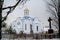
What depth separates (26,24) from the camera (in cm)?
187

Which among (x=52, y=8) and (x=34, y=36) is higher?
(x=52, y=8)

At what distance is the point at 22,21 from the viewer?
188 centimetres

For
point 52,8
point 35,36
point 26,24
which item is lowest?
point 35,36

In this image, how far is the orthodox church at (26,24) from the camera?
6.12 feet

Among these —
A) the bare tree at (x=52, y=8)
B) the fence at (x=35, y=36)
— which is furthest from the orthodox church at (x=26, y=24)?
the bare tree at (x=52, y=8)

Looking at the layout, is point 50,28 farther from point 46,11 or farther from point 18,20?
point 18,20

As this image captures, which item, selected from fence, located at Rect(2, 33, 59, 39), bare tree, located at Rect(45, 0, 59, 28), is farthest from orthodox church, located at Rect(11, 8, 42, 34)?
bare tree, located at Rect(45, 0, 59, 28)

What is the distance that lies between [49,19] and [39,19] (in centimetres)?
12

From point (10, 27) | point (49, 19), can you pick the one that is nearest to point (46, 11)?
point (49, 19)

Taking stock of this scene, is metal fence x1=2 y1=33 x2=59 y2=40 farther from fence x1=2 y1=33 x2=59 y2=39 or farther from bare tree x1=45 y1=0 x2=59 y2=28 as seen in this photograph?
bare tree x1=45 y1=0 x2=59 y2=28

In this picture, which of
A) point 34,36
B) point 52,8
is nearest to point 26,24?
point 34,36

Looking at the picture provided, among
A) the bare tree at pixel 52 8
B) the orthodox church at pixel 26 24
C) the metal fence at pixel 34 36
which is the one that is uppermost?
the bare tree at pixel 52 8

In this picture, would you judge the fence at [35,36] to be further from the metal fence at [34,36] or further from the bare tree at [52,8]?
the bare tree at [52,8]

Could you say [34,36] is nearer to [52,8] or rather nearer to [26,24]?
A: [26,24]
